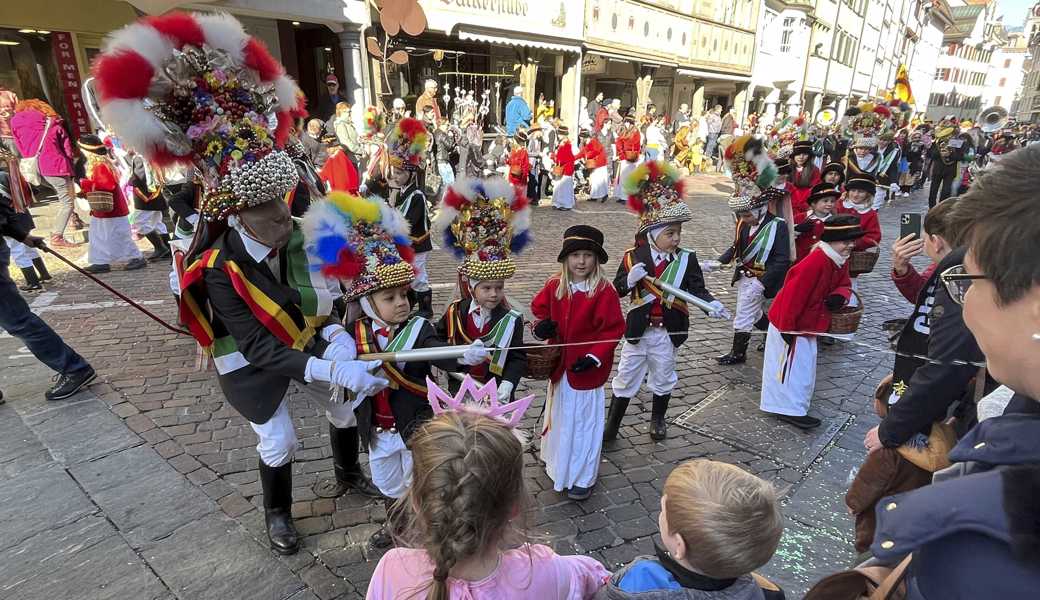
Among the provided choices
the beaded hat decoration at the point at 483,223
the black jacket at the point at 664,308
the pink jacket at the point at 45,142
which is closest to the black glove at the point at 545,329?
the beaded hat decoration at the point at 483,223

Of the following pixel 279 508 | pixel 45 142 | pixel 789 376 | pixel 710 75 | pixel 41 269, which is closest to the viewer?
pixel 279 508

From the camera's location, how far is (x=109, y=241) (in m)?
8.14

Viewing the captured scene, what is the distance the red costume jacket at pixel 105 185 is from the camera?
7.75 meters

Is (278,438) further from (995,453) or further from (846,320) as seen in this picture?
(846,320)

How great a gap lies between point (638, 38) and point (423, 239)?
62.8 ft

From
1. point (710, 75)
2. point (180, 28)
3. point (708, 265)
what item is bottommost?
point (708, 265)

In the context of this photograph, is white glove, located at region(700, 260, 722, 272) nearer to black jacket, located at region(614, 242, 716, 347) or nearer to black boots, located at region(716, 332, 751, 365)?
black jacket, located at region(614, 242, 716, 347)

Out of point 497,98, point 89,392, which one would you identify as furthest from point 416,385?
point 497,98

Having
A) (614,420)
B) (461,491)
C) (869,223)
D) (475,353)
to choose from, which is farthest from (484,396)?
(869,223)

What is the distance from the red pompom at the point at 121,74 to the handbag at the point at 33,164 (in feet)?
32.8

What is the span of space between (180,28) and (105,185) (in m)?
6.87

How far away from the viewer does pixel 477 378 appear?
347 centimetres

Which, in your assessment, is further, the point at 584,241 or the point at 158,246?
the point at 158,246

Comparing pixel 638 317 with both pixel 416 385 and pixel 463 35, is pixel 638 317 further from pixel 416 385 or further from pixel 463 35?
pixel 463 35
